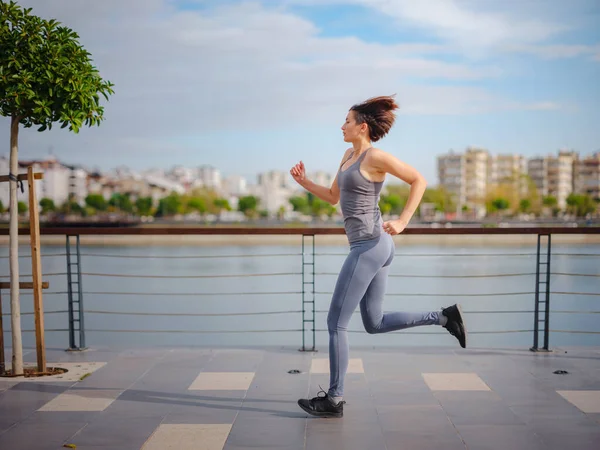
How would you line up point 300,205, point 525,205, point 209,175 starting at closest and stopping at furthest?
point 525,205 → point 300,205 → point 209,175

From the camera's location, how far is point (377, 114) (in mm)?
2549

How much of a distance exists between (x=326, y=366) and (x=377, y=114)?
1.68 meters

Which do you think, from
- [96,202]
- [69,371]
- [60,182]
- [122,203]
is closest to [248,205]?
[122,203]

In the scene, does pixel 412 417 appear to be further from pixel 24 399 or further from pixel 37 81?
pixel 37 81

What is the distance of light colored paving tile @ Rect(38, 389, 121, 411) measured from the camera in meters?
2.78

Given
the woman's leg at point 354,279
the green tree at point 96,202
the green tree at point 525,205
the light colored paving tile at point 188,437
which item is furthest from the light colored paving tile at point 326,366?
the green tree at point 96,202

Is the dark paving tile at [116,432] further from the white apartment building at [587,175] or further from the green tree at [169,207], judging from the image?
the white apartment building at [587,175]

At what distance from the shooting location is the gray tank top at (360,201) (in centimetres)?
247

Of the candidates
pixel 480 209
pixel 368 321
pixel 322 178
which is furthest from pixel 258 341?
pixel 322 178

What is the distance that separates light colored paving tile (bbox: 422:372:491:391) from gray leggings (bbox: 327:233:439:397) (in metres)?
0.54

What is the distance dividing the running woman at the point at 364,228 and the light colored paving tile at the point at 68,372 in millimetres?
1459

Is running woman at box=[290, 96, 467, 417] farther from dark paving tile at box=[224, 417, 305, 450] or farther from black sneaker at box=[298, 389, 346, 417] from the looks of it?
dark paving tile at box=[224, 417, 305, 450]

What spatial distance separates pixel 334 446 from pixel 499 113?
86465 mm

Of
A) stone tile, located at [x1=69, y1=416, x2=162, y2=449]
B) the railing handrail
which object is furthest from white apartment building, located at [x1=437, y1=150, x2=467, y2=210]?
stone tile, located at [x1=69, y1=416, x2=162, y2=449]
